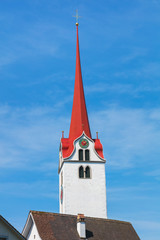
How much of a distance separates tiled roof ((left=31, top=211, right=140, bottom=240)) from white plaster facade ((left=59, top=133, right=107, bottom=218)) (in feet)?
37.0

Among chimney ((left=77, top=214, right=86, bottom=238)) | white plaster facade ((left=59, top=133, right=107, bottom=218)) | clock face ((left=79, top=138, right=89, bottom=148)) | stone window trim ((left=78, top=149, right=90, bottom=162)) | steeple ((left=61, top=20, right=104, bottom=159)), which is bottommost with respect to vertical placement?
chimney ((left=77, top=214, right=86, bottom=238))

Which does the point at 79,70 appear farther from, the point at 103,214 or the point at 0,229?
the point at 0,229

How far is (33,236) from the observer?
40250 mm

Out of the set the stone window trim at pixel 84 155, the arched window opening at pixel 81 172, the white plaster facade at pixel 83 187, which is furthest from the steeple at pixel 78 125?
the arched window opening at pixel 81 172

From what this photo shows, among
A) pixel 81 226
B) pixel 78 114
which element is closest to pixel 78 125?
pixel 78 114

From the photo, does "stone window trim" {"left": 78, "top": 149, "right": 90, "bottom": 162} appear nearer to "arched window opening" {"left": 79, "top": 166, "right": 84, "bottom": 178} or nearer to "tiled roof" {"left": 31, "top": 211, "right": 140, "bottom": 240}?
"arched window opening" {"left": 79, "top": 166, "right": 84, "bottom": 178}

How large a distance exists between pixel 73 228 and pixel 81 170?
17611 millimetres

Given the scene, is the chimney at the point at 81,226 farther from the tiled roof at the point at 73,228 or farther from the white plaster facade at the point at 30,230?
the white plaster facade at the point at 30,230

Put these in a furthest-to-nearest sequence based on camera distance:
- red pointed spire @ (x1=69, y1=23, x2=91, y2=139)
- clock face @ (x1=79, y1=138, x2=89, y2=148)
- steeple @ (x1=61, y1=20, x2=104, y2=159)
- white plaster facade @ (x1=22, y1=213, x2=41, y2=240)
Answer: red pointed spire @ (x1=69, y1=23, x2=91, y2=139) → steeple @ (x1=61, y1=20, x2=104, y2=159) → clock face @ (x1=79, y1=138, x2=89, y2=148) → white plaster facade @ (x1=22, y1=213, x2=41, y2=240)

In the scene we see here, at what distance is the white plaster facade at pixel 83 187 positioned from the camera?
183ft

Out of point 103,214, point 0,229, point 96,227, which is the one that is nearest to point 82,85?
point 103,214

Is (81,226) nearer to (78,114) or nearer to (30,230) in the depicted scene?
(30,230)

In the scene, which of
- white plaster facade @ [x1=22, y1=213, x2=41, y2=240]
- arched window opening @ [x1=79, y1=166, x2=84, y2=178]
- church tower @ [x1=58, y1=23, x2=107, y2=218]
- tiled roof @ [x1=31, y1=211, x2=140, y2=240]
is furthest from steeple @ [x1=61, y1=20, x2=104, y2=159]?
white plaster facade @ [x1=22, y1=213, x2=41, y2=240]

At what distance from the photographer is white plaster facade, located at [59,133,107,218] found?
55.9 metres
